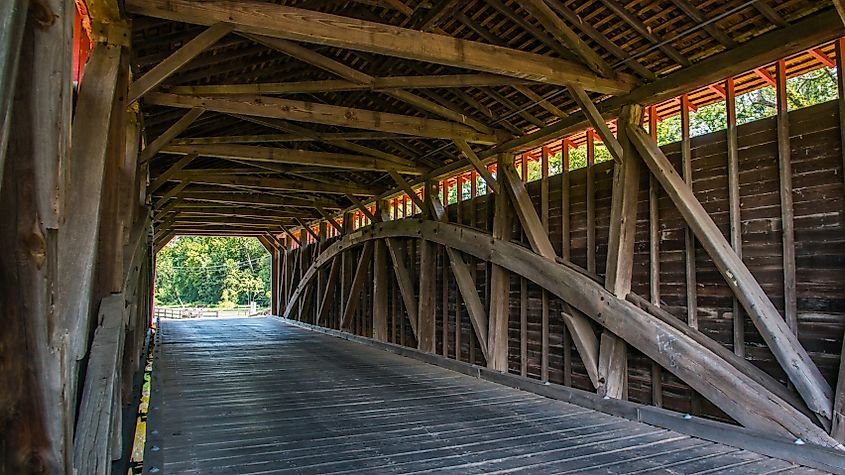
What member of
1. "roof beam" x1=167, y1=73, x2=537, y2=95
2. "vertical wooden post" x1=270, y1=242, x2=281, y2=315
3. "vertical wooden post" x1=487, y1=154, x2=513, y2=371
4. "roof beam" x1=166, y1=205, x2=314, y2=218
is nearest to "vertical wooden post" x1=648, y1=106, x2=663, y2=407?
"roof beam" x1=167, y1=73, x2=537, y2=95

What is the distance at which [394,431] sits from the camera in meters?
3.46

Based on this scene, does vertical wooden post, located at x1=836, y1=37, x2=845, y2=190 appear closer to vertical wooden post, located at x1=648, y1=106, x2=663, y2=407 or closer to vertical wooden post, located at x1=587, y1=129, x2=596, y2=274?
vertical wooden post, located at x1=648, y1=106, x2=663, y2=407

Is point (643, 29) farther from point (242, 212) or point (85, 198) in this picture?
point (242, 212)

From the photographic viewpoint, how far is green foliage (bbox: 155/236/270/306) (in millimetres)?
40500

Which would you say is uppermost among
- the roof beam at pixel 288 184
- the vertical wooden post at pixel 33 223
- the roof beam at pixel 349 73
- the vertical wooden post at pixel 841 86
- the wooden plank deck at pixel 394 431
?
the roof beam at pixel 349 73

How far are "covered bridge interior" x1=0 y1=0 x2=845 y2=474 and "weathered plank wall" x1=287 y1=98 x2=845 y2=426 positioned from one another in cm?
2

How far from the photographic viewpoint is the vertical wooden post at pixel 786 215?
3.27 metres

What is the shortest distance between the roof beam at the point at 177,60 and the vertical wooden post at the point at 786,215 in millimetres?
3505

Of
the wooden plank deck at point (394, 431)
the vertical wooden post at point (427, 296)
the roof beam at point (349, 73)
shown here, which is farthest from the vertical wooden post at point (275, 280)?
the roof beam at point (349, 73)

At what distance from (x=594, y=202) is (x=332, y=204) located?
7.22m

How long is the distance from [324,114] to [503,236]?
2.25 metres

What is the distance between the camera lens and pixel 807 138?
3.30m

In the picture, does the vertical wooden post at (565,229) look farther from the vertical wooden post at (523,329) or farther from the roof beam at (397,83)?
the roof beam at (397,83)

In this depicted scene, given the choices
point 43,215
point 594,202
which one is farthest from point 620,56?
point 43,215
